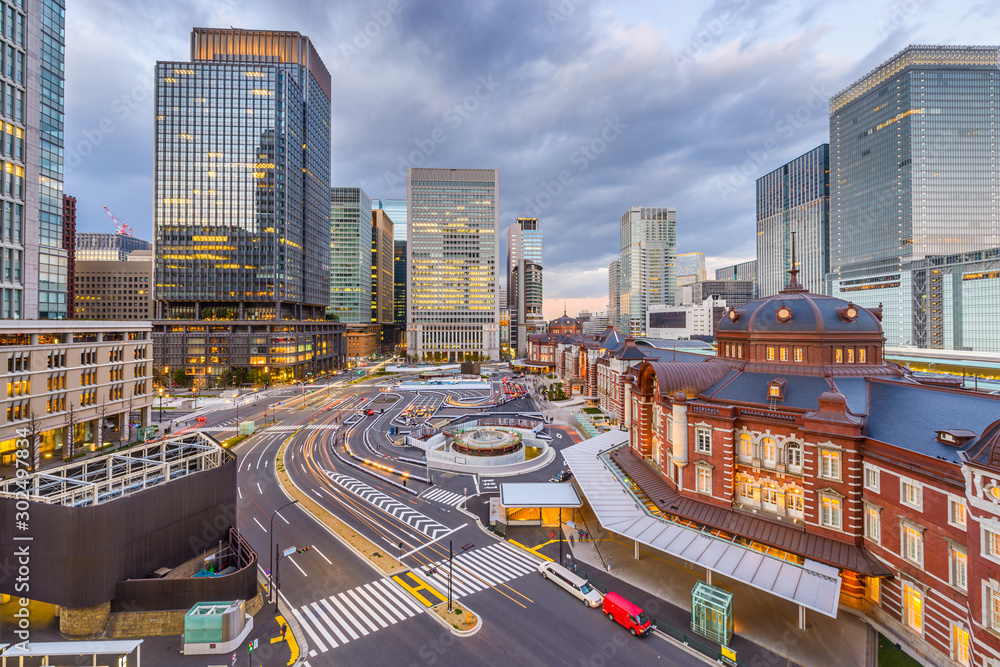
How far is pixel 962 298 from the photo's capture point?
11856 cm

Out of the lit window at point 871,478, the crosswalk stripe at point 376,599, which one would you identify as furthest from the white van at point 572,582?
the lit window at point 871,478

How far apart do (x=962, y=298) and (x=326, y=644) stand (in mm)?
176638

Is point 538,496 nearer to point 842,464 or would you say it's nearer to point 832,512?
point 832,512

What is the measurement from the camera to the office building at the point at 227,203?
12712 cm

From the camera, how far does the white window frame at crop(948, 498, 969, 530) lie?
2155 centimetres

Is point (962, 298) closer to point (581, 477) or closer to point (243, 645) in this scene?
point (581, 477)

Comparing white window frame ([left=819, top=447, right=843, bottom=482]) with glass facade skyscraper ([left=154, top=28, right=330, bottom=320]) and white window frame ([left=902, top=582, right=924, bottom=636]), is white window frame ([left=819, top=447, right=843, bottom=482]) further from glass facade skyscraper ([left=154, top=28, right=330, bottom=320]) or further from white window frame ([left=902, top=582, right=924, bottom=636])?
glass facade skyscraper ([left=154, top=28, right=330, bottom=320])

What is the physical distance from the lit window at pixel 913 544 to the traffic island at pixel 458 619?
87.9ft

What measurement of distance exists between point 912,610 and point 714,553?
34.8ft

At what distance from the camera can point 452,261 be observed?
195500 mm

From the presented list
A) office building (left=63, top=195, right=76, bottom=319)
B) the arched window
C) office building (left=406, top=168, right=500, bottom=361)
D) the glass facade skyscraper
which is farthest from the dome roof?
office building (left=63, top=195, right=76, bottom=319)

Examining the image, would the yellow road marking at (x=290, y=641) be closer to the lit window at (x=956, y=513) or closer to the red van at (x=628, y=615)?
the red van at (x=628, y=615)

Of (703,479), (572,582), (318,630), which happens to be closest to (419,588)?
(318,630)

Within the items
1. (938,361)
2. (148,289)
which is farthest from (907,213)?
(148,289)
